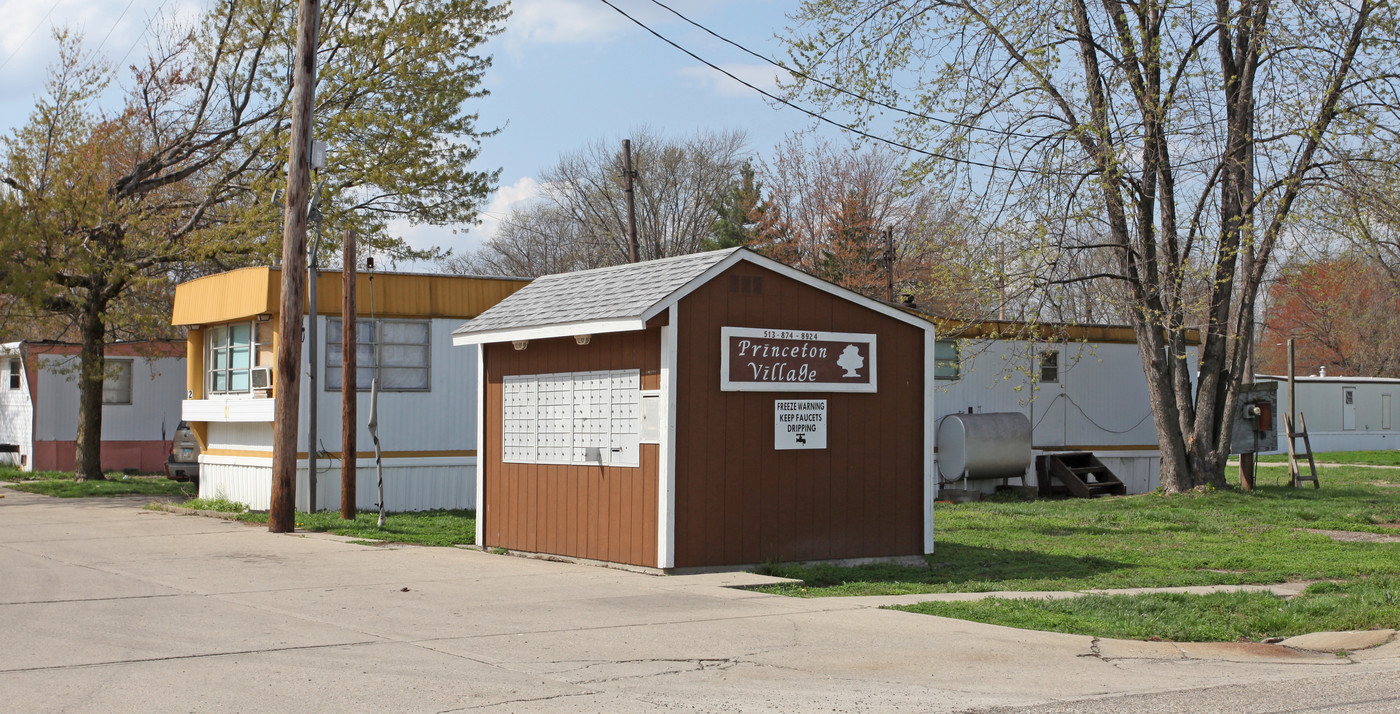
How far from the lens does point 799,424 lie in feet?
41.1

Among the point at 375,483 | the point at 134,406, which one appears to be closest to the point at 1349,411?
the point at 375,483

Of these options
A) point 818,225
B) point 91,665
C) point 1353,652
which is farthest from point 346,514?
point 818,225

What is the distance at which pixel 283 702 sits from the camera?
6.34 m

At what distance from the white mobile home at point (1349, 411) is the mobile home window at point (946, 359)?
71.3ft

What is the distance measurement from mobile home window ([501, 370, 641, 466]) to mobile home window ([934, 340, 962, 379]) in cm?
1240

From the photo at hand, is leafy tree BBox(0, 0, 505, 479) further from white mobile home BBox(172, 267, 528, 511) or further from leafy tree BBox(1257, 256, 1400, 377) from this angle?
leafy tree BBox(1257, 256, 1400, 377)

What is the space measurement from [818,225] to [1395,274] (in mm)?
24656

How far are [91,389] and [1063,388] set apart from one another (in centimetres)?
2056

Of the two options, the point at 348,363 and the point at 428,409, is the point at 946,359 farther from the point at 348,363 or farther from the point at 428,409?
the point at 348,363

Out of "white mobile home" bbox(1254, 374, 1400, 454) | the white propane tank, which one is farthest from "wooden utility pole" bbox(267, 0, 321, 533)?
"white mobile home" bbox(1254, 374, 1400, 454)

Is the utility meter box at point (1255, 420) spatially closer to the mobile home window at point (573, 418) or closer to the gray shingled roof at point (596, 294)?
the gray shingled roof at point (596, 294)

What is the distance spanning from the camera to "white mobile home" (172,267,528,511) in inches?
768

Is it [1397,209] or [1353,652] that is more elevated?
[1397,209]

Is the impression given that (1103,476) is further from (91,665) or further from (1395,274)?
(91,665)
